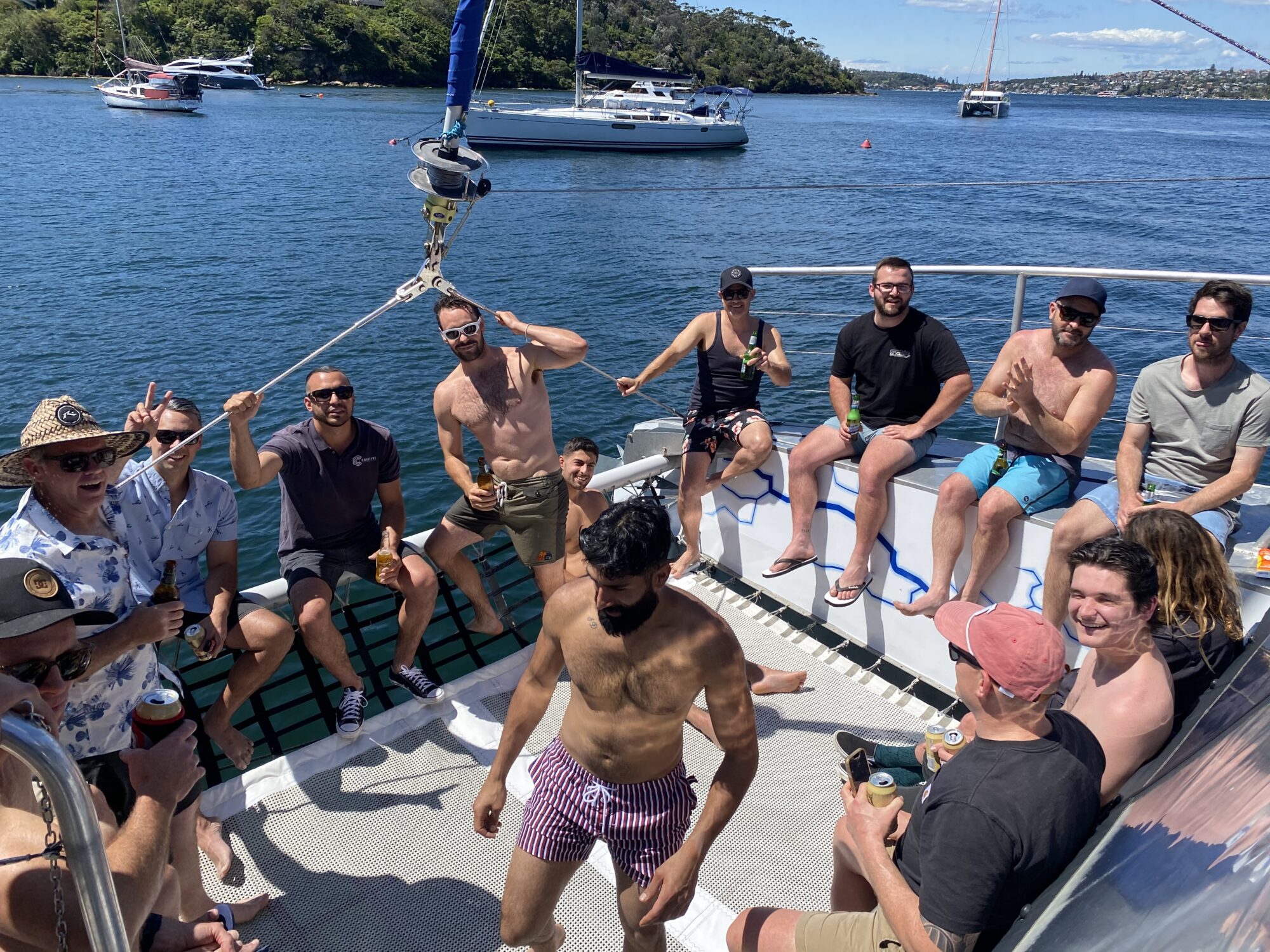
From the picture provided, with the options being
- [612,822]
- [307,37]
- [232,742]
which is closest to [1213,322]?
[612,822]

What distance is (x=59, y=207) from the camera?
24297 mm

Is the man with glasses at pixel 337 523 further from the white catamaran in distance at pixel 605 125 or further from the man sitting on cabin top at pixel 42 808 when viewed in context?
the white catamaran in distance at pixel 605 125

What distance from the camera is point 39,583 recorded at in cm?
216

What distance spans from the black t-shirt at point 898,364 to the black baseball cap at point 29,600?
3505mm

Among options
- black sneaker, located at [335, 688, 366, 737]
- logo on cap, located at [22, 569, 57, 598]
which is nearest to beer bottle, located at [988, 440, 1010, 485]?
black sneaker, located at [335, 688, 366, 737]

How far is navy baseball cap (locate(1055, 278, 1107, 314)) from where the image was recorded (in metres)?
3.87

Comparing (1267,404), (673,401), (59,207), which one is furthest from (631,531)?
(59,207)

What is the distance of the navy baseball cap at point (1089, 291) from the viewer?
152 inches

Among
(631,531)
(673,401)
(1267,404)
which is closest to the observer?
(631,531)

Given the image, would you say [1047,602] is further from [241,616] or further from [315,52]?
[315,52]

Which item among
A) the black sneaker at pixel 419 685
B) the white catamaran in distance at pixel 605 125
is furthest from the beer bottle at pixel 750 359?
the white catamaran in distance at pixel 605 125

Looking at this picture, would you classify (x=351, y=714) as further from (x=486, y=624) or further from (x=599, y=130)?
(x=599, y=130)

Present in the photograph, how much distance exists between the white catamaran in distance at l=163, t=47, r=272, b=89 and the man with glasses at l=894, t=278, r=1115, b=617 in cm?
7265

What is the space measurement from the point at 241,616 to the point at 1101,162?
49300 millimetres
